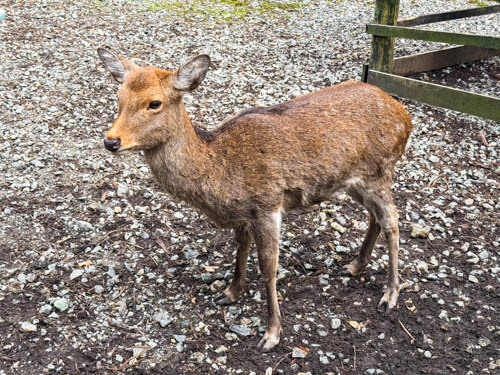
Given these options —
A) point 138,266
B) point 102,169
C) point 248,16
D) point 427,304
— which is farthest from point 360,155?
point 248,16

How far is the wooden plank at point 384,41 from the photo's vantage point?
7504 millimetres

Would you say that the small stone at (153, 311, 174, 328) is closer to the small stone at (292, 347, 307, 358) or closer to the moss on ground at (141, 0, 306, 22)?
the small stone at (292, 347, 307, 358)

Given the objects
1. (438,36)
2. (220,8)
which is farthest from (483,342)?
(220,8)

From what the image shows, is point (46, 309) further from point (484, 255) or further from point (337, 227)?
point (484, 255)

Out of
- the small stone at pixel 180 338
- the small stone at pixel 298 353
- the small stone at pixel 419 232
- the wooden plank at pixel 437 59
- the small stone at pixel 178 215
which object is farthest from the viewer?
the wooden plank at pixel 437 59

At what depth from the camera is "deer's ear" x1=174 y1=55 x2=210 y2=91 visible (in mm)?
3418

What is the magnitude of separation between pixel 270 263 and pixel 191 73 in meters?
1.60

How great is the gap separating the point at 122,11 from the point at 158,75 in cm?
906

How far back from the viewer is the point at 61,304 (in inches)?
169

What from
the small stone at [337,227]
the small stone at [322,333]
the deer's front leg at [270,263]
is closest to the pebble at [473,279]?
the small stone at [337,227]

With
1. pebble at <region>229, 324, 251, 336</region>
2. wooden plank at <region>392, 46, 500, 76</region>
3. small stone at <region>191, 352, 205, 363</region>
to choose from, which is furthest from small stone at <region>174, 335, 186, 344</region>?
wooden plank at <region>392, 46, 500, 76</region>

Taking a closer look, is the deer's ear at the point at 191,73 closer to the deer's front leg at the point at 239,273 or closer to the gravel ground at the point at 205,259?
the deer's front leg at the point at 239,273

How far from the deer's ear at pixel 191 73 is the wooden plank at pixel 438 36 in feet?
14.9

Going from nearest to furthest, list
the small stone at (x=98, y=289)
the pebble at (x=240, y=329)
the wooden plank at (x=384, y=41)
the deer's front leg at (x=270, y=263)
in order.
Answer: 1. the deer's front leg at (x=270, y=263)
2. the pebble at (x=240, y=329)
3. the small stone at (x=98, y=289)
4. the wooden plank at (x=384, y=41)
